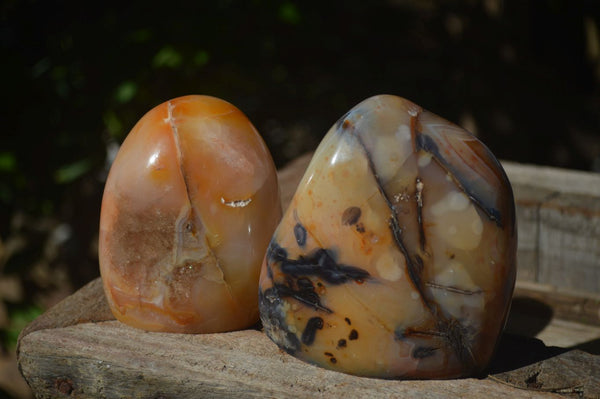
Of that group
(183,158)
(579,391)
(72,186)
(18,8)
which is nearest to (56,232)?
(72,186)

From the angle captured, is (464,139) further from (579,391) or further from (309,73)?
(309,73)

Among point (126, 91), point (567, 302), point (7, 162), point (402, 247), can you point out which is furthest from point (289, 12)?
point (402, 247)

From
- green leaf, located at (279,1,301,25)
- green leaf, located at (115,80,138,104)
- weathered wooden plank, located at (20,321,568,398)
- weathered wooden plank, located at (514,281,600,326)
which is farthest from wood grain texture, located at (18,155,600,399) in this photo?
green leaf, located at (279,1,301,25)

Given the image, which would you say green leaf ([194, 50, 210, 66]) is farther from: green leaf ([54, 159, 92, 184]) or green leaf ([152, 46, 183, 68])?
green leaf ([54, 159, 92, 184])

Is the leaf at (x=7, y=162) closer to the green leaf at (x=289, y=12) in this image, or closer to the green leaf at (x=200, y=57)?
the green leaf at (x=200, y=57)

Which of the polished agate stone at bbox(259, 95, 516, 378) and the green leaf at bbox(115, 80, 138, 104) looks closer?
the polished agate stone at bbox(259, 95, 516, 378)

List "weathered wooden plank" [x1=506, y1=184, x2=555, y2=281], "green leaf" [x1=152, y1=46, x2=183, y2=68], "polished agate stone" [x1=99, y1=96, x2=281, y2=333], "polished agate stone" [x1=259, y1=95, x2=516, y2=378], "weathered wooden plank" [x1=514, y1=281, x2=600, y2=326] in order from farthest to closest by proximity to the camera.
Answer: "green leaf" [x1=152, y1=46, x2=183, y2=68] → "weathered wooden plank" [x1=506, y1=184, x2=555, y2=281] → "weathered wooden plank" [x1=514, y1=281, x2=600, y2=326] → "polished agate stone" [x1=99, y1=96, x2=281, y2=333] → "polished agate stone" [x1=259, y1=95, x2=516, y2=378]
